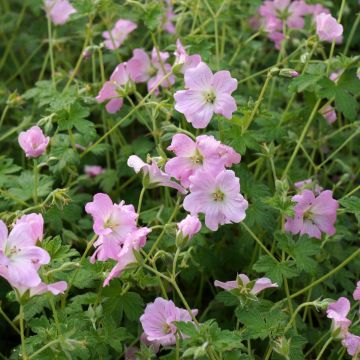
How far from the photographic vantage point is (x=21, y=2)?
3.22 meters

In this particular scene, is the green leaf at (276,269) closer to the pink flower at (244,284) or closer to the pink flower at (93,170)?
the pink flower at (244,284)

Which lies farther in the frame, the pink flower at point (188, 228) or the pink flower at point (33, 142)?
the pink flower at point (33, 142)

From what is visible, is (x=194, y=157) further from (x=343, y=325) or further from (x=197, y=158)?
(x=343, y=325)

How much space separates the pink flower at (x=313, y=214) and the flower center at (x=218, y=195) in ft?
0.98

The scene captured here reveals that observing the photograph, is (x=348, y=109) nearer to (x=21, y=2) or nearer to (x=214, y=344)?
(x=214, y=344)

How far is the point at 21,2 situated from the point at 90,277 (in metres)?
1.77

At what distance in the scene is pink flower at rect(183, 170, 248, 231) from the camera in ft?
5.60

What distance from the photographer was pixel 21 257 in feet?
4.94

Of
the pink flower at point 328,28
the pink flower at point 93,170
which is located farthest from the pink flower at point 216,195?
the pink flower at point 93,170

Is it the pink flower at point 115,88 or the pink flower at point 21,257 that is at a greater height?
the pink flower at point 21,257

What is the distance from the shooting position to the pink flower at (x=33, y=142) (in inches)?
74.2

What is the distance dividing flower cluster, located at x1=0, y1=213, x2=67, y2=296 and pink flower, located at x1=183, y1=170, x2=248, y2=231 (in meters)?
0.35

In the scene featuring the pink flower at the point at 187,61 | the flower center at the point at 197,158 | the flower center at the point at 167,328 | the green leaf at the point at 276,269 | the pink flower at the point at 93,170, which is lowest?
the pink flower at the point at 93,170

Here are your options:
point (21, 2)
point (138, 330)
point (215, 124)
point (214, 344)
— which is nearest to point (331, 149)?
point (215, 124)
